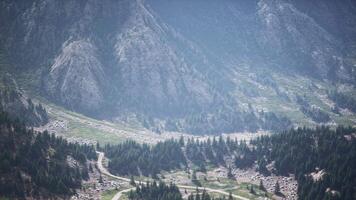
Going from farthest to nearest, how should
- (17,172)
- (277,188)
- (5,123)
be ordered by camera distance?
(277,188) < (5,123) < (17,172)

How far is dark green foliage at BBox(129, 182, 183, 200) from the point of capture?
170238 millimetres

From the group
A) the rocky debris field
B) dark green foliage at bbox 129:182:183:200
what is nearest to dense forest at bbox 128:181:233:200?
dark green foliage at bbox 129:182:183:200

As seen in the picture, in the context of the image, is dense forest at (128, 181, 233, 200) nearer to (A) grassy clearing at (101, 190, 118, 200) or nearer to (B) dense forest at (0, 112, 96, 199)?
(A) grassy clearing at (101, 190, 118, 200)

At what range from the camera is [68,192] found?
167375 mm

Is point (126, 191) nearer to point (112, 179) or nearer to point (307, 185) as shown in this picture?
point (112, 179)

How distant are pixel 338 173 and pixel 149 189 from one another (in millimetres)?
78388

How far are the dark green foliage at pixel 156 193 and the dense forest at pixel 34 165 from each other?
24325mm

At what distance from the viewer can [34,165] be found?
167 meters

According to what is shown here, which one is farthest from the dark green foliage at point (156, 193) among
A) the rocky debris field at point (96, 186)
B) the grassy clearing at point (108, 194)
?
the rocky debris field at point (96, 186)

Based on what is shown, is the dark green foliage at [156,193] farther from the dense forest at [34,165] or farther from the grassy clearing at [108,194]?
the dense forest at [34,165]

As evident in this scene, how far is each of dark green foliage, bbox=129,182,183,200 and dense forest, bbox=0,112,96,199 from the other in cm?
2432

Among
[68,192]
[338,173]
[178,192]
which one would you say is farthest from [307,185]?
[68,192]

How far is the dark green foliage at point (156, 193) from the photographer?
170238 mm

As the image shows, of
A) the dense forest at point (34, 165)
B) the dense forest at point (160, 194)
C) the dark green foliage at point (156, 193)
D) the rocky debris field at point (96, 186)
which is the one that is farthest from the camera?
the rocky debris field at point (96, 186)
